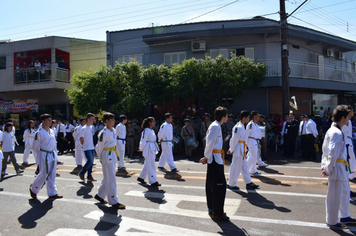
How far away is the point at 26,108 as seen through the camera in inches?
974

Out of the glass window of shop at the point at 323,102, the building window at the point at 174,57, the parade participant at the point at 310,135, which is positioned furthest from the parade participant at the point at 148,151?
the glass window of shop at the point at 323,102

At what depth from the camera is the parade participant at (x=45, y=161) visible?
7285mm

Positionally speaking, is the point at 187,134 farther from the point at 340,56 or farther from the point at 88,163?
the point at 340,56

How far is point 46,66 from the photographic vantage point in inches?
951

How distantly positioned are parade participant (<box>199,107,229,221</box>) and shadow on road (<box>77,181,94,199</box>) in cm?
320

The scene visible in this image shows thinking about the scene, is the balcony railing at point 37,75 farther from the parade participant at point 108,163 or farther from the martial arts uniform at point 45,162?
the parade participant at point 108,163

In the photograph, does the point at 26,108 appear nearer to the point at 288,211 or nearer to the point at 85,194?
the point at 85,194

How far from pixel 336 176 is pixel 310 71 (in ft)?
55.0

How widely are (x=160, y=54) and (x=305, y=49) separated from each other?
10097 millimetres

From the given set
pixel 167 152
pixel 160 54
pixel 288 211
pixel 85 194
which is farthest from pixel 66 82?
pixel 288 211

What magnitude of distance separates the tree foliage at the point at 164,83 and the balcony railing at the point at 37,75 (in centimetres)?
566

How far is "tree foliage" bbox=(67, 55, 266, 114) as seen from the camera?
16.0 metres

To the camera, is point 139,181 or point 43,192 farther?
point 139,181

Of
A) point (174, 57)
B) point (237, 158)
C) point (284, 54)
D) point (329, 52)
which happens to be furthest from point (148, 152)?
point (329, 52)
